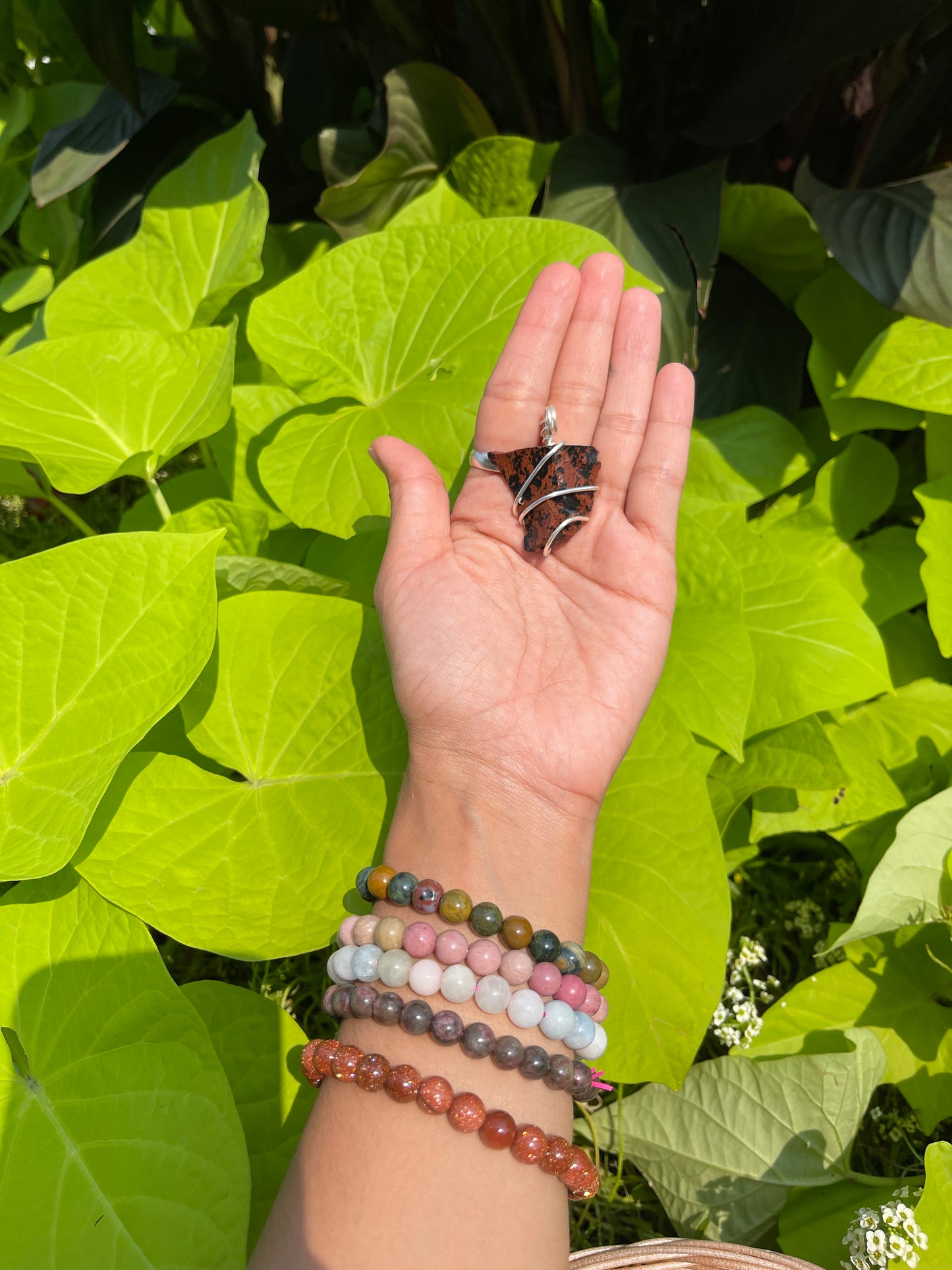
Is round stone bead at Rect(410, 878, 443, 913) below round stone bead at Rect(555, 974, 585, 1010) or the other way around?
the other way around

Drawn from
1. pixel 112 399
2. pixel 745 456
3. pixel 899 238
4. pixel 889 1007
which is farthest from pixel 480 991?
pixel 899 238

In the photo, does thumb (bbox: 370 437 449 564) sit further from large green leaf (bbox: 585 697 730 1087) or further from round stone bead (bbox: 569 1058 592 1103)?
round stone bead (bbox: 569 1058 592 1103)

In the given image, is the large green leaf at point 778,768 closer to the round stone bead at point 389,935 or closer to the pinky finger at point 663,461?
the pinky finger at point 663,461

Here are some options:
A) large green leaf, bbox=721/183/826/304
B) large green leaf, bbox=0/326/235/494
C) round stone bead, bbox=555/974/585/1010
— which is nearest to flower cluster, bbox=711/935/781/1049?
round stone bead, bbox=555/974/585/1010

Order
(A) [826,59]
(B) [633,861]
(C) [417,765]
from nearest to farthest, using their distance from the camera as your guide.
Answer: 1. (C) [417,765]
2. (B) [633,861]
3. (A) [826,59]

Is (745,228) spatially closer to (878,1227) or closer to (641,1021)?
(641,1021)

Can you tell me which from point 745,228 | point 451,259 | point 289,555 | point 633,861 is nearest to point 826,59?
point 745,228
